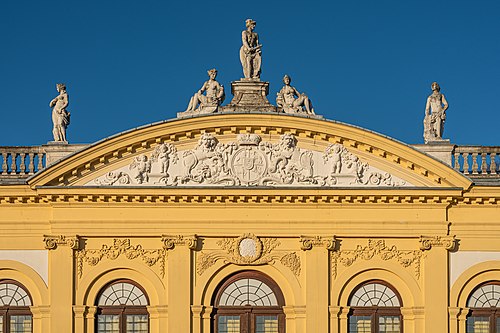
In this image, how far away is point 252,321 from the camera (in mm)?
27766

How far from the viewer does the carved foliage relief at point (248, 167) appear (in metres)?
27.7

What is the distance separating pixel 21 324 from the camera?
27766 mm

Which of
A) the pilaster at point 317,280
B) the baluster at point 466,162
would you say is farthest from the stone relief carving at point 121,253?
the baluster at point 466,162

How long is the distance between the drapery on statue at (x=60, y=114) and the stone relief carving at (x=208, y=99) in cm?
321

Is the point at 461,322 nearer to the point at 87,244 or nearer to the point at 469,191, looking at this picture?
the point at 469,191

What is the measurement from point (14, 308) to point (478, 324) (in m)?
12.6

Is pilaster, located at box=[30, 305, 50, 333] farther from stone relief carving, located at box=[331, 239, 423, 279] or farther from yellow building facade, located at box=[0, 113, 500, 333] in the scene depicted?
stone relief carving, located at box=[331, 239, 423, 279]

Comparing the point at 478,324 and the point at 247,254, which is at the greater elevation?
the point at 247,254

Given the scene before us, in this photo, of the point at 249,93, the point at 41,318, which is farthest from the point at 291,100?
the point at 41,318

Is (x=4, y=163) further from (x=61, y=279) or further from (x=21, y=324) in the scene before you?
(x=21, y=324)

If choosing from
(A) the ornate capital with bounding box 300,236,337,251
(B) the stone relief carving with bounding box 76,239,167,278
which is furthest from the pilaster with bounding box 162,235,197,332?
(A) the ornate capital with bounding box 300,236,337,251

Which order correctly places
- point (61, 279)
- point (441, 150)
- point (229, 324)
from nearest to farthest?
point (61, 279)
point (229, 324)
point (441, 150)

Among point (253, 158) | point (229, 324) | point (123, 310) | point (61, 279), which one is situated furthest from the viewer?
point (253, 158)

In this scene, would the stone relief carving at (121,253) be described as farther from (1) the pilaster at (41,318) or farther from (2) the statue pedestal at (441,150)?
(2) the statue pedestal at (441,150)
